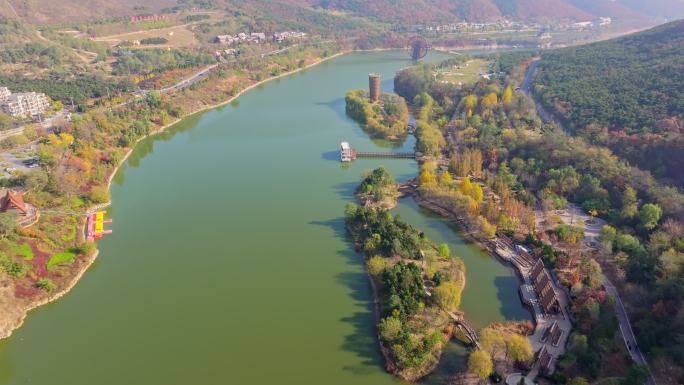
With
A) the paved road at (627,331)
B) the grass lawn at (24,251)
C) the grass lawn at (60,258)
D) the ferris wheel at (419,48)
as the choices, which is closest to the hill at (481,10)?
the ferris wheel at (419,48)

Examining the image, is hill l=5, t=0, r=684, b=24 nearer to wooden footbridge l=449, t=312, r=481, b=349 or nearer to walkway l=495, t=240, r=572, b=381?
walkway l=495, t=240, r=572, b=381

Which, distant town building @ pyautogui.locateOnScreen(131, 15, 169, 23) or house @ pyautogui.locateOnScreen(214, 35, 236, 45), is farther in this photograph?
distant town building @ pyautogui.locateOnScreen(131, 15, 169, 23)

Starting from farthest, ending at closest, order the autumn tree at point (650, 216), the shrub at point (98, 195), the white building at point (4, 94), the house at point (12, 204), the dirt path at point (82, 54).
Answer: the dirt path at point (82, 54) < the white building at point (4, 94) < the shrub at point (98, 195) < the house at point (12, 204) < the autumn tree at point (650, 216)

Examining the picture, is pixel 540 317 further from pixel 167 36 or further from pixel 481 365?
pixel 167 36

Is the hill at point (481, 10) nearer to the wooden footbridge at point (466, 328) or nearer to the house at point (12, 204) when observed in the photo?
the house at point (12, 204)

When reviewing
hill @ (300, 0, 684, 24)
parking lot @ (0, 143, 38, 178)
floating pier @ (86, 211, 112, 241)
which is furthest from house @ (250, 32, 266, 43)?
floating pier @ (86, 211, 112, 241)

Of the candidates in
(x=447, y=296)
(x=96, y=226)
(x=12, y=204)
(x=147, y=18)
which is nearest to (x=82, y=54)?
(x=147, y=18)
